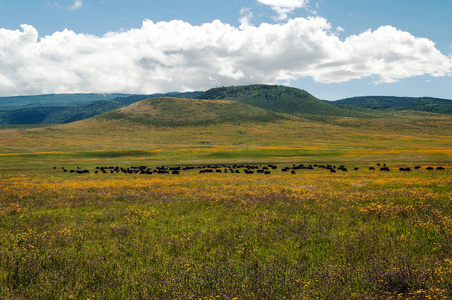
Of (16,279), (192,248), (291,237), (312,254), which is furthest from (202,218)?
(16,279)

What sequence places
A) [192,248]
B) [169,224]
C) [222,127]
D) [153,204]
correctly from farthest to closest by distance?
[222,127] → [153,204] → [169,224] → [192,248]

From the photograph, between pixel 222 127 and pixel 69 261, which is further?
pixel 222 127

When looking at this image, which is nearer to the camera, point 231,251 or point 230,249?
point 231,251


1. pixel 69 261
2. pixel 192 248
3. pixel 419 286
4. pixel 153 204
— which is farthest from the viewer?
pixel 153 204

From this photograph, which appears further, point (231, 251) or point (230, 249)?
point (230, 249)

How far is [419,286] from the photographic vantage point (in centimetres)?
660

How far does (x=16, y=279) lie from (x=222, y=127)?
190548mm

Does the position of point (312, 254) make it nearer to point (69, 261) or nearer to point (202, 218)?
point (202, 218)

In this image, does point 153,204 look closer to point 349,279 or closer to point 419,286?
point 349,279

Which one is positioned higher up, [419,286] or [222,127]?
[222,127]

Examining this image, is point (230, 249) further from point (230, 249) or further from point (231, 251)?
point (231, 251)

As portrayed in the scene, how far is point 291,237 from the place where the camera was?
10836 mm

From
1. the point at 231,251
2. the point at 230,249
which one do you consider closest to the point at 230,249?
the point at 230,249

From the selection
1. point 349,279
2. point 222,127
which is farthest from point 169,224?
point 222,127
